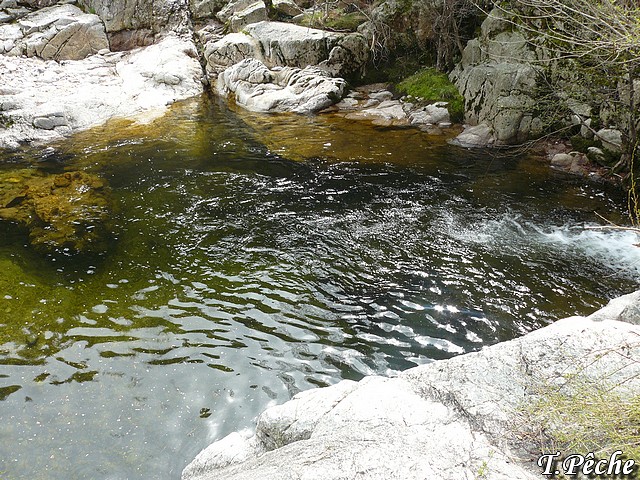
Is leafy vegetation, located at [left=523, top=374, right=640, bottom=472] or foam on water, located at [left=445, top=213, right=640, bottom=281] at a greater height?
leafy vegetation, located at [left=523, top=374, right=640, bottom=472]

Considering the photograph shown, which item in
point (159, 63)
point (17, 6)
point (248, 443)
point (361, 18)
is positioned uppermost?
point (17, 6)

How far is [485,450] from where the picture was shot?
2.69 m

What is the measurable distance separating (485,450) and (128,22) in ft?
82.2

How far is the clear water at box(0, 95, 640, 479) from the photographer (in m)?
4.91

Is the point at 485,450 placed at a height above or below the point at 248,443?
above

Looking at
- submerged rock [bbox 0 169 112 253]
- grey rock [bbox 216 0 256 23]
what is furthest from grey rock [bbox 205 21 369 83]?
submerged rock [bbox 0 169 112 253]

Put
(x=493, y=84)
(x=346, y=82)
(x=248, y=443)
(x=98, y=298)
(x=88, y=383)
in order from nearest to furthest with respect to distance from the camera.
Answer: (x=248, y=443) < (x=88, y=383) < (x=98, y=298) < (x=493, y=84) < (x=346, y=82)

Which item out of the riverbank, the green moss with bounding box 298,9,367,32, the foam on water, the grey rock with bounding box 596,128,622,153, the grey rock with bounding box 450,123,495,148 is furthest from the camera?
the green moss with bounding box 298,9,367,32

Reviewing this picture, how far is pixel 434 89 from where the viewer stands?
16297mm

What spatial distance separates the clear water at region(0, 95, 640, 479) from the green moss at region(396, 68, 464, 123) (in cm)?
411

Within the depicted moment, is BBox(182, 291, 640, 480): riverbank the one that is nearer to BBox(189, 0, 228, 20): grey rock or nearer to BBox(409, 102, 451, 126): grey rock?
BBox(409, 102, 451, 126): grey rock

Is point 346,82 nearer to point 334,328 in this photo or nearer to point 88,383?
point 334,328

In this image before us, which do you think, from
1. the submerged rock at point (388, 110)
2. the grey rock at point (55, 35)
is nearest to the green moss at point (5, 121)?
the grey rock at point (55, 35)

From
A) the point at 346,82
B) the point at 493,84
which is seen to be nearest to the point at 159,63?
the point at 346,82
